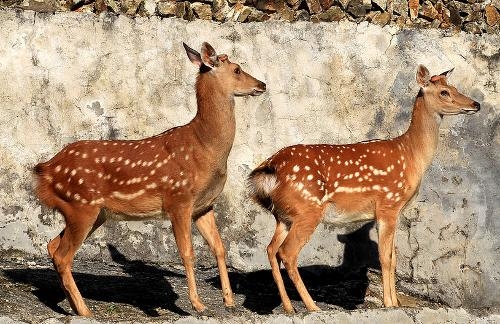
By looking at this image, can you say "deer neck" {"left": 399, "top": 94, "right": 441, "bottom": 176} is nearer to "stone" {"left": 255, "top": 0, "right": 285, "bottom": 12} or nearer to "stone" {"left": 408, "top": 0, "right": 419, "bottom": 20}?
"stone" {"left": 408, "top": 0, "right": 419, "bottom": 20}

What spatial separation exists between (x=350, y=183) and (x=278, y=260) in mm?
973

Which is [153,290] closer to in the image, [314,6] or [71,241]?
[71,241]

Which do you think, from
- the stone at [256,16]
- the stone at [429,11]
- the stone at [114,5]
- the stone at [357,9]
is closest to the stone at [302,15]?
the stone at [256,16]

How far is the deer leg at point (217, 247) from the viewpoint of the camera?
1108 cm

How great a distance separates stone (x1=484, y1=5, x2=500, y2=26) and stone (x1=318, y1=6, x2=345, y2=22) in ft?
5.32

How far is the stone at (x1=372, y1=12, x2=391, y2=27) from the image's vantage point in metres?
13.8

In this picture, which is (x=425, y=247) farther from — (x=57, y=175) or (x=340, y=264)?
(x=57, y=175)

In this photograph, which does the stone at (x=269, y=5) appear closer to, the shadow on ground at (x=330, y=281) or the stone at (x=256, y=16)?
the stone at (x=256, y=16)

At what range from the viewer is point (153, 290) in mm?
11945

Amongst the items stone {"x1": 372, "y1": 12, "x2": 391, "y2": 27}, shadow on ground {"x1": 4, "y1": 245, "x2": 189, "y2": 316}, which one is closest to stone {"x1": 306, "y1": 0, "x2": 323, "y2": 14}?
stone {"x1": 372, "y1": 12, "x2": 391, "y2": 27}

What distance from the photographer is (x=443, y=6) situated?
46.2 ft

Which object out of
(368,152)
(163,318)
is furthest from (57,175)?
(368,152)

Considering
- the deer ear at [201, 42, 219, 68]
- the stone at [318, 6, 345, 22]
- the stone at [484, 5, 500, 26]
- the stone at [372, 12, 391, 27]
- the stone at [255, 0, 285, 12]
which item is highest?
the deer ear at [201, 42, 219, 68]

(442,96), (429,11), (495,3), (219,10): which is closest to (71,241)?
(442,96)
